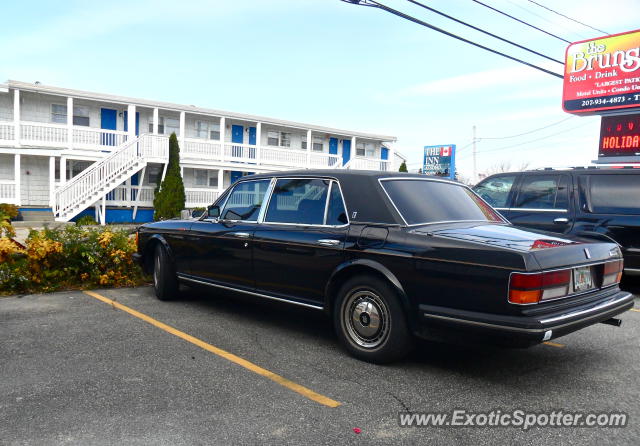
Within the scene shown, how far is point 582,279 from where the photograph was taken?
396 cm

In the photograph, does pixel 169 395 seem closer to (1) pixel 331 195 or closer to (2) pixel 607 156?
(1) pixel 331 195

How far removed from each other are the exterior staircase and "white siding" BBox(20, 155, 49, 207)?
2.58 meters

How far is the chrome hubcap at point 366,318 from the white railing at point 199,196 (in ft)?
67.3

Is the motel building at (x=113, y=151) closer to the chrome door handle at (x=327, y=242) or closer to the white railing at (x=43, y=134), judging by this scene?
the white railing at (x=43, y=134)

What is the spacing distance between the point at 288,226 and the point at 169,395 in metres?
2.02

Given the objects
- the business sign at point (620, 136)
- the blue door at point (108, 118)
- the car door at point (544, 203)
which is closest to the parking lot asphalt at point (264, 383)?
the car door at point (544, 203)

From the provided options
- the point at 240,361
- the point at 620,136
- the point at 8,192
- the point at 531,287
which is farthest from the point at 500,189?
the point at 8,192

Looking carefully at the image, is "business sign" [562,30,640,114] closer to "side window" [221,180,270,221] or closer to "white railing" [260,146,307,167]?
"white railing" [260,146,307,167]

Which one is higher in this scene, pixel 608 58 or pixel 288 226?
pixel 608 58

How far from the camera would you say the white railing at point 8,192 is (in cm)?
1948

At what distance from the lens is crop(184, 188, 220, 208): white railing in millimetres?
24234

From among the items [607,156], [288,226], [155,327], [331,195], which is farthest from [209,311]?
[607,156]

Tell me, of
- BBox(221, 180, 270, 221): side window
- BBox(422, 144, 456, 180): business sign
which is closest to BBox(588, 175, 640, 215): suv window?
BBox(221, 180, 270, 221): side window

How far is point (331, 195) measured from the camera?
15.7 feet
